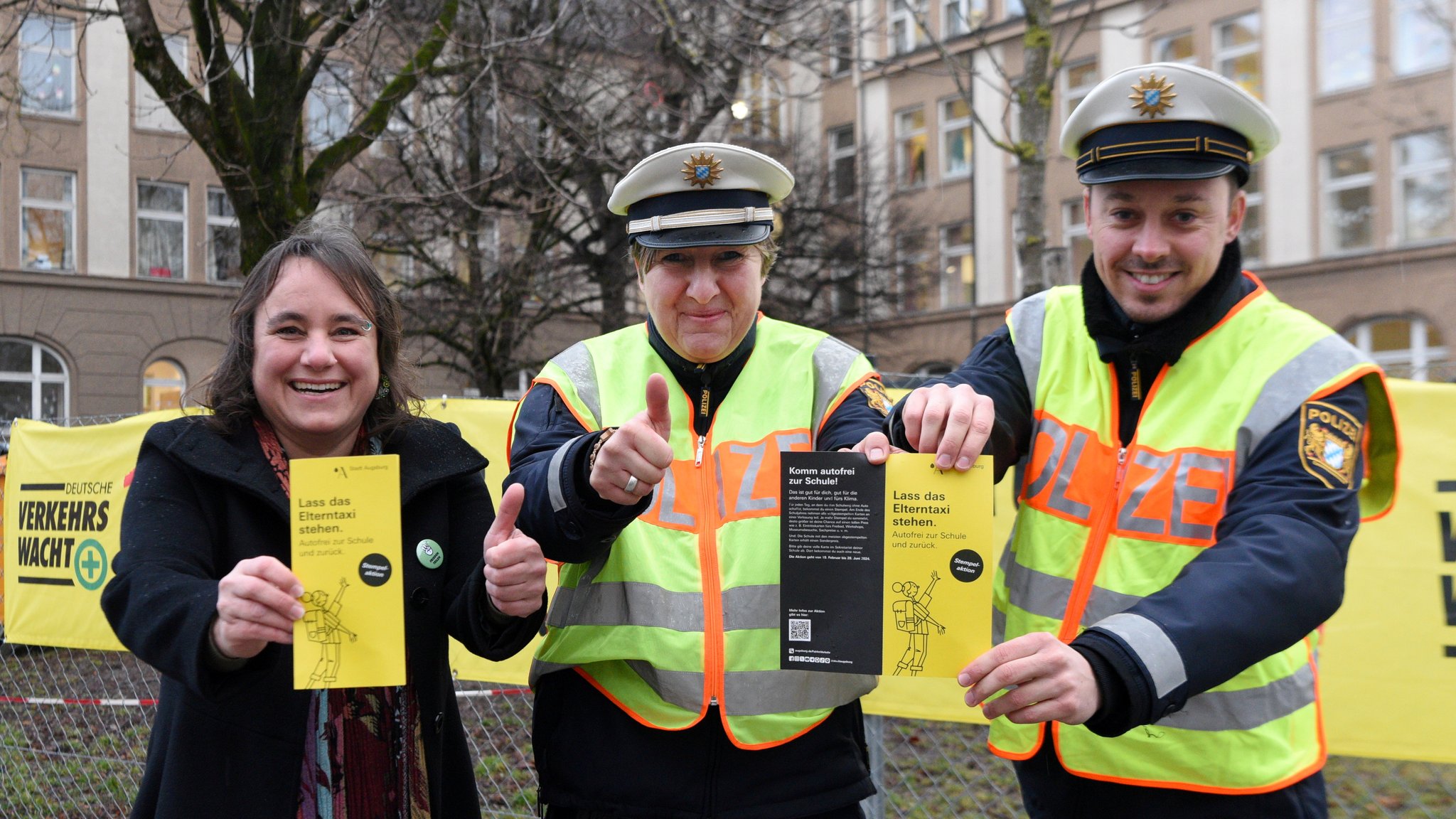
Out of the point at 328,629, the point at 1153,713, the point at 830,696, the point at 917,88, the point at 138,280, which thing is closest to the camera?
the point at 1153,713

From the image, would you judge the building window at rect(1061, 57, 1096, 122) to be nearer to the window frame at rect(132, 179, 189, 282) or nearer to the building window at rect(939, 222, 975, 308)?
the building window at rect(939, 222, 975, 308)

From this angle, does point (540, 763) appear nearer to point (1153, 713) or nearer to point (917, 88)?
point (1153, 713)

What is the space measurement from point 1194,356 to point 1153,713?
2.43ft

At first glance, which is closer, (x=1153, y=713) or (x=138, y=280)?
(x=1153, y=713)

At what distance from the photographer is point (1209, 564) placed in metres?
1.86

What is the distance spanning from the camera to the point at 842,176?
2608 centimetres

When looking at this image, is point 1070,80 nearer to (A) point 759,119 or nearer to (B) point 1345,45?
(B) point 1345,45

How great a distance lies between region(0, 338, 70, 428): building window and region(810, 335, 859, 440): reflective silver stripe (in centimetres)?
2510

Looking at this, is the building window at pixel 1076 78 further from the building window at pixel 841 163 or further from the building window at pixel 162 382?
the building window at pixel 162 382

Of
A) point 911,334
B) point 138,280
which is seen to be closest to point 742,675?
point 138,280

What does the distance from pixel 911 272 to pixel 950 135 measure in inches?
200

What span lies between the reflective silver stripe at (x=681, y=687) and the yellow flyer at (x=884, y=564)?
0.29 meters

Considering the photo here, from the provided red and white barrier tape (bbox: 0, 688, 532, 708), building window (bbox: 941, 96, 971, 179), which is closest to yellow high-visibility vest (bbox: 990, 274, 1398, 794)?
red and white barrier tape (bbox: 0, 688, 532, 708)

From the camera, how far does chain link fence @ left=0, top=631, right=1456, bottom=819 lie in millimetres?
4773
